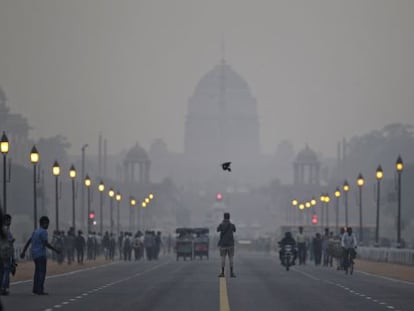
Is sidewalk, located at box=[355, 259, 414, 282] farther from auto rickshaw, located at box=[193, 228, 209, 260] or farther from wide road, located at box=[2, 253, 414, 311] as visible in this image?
auto rickshaw, located at box=[193, 228, 209, 260]

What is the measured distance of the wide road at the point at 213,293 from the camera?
3750cm

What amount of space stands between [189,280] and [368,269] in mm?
20402

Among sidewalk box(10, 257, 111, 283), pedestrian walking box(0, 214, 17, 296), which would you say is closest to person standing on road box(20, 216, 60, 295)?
pedestrian walking box(0, 214, 17, 296)

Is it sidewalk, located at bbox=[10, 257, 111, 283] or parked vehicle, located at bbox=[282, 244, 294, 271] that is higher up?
parked vehicle, located at bbox=[282, 244, 294, 271]

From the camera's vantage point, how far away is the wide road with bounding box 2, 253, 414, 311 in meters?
37.5

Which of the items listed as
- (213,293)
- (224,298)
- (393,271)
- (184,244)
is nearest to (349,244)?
(393,271)

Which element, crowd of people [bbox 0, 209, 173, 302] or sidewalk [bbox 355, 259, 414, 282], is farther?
sidewalk [bbox 355, 259, 414, 282]

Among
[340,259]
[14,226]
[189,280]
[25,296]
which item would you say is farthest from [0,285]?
[14,226]

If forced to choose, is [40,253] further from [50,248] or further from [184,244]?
Answer: [184,244]

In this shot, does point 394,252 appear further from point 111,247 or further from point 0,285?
point 0,285

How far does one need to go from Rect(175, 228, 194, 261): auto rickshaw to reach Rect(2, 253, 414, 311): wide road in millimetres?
33863

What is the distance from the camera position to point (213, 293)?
142 feet

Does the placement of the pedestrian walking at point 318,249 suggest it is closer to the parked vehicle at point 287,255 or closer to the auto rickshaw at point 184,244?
the parked vehicle at point 287,255

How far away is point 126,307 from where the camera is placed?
121 feet
